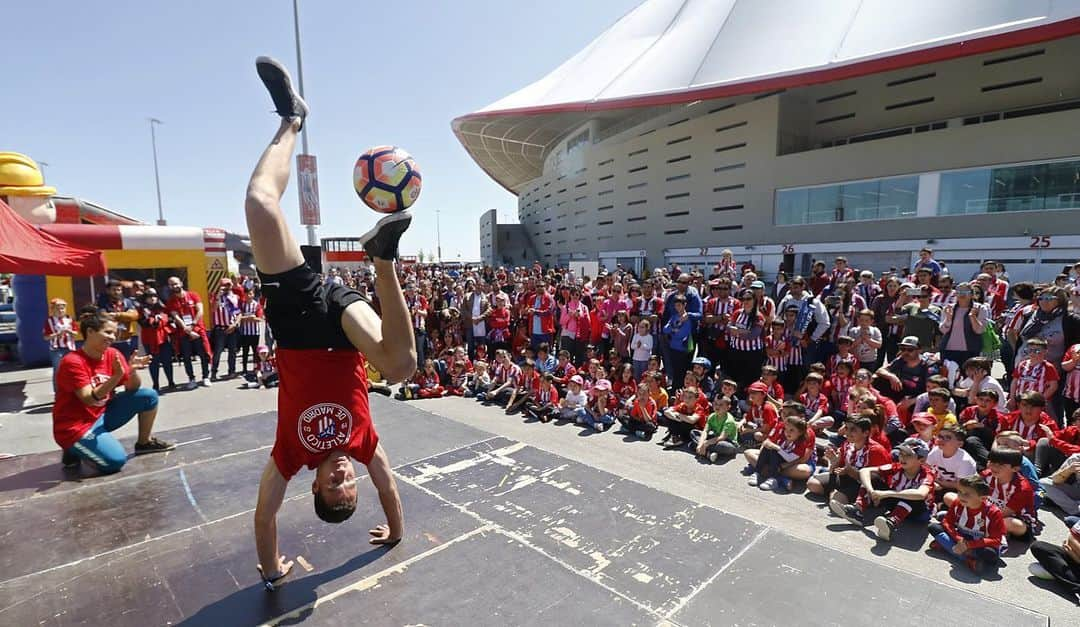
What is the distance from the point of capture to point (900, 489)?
4.18m

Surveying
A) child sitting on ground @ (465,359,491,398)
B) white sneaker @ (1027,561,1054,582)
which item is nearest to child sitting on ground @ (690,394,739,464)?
white sneaker @ (1027,561,1054,582)

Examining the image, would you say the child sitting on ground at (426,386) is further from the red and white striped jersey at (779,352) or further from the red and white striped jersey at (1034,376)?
the red and white striped jersey at (1034,376)

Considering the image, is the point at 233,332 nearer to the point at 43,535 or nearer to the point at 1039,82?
the point at 43,535

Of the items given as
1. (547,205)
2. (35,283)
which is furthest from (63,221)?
(547,205)

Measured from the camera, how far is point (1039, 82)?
16.8 meters

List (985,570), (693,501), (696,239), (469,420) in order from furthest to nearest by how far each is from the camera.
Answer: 1. (696,239)
2. (469,420)
3. (693,501)
4. (985,570)

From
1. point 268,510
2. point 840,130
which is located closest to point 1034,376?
point 268,510

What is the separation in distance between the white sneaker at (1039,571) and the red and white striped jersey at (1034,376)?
2.48m

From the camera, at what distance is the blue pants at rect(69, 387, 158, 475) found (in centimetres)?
465

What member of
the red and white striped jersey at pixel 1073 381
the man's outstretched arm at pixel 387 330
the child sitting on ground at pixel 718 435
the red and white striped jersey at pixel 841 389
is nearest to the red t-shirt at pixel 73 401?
the man's outstretched arm at pixel 387 330

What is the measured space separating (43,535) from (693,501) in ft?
16.3

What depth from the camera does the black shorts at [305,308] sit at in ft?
8.29

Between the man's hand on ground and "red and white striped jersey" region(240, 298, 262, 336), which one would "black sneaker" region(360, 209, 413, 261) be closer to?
the man's hand on ground

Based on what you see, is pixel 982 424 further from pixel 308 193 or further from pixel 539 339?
pixel 308 193
